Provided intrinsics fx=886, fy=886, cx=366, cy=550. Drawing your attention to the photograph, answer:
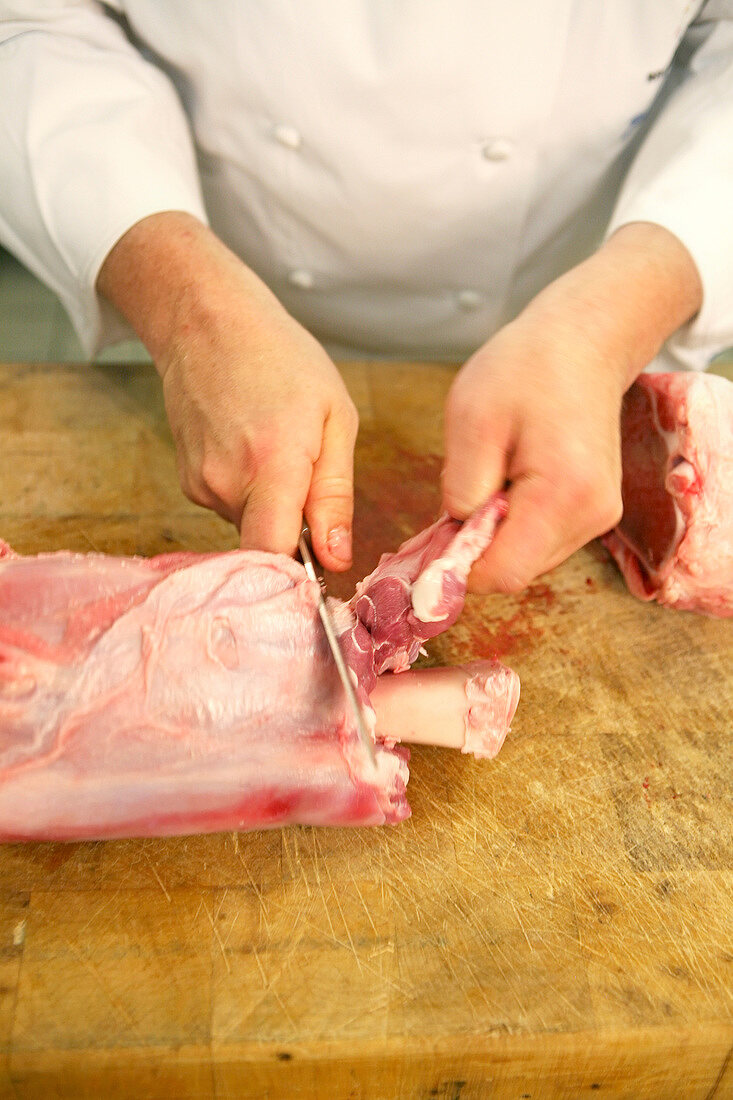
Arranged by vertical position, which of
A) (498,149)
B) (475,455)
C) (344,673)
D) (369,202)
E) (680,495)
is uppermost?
(498,149)

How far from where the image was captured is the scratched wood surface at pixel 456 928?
128 cm

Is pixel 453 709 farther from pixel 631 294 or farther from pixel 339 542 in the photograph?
pixel 631 294

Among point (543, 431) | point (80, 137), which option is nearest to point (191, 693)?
point (543, 431)

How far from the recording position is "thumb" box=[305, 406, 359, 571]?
5.26ft

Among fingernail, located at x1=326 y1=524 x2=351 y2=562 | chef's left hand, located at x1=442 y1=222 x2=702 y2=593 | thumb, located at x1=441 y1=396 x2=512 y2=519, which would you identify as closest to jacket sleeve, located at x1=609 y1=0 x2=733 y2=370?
chef's left hand, located at x1=442 y1=222 x2=702 y2=593

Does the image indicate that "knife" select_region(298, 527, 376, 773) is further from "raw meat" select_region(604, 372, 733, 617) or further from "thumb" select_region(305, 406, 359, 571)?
"raw meat" select_region(604, 372, 733, 617)

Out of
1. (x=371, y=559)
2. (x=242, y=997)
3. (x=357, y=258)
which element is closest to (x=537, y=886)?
(x=242, y=997)

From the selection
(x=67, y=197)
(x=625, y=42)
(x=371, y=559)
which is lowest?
(x=371, y=559)

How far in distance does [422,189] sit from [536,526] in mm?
1002

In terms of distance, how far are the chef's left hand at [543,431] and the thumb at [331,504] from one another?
198 millimetres

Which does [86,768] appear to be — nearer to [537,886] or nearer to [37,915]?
[37,915]

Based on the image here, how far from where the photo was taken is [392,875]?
4.75ft

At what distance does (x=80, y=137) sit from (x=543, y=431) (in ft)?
3.96

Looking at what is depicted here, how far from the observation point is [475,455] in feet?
4.92
